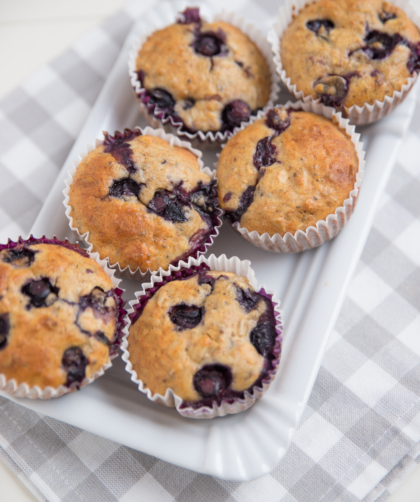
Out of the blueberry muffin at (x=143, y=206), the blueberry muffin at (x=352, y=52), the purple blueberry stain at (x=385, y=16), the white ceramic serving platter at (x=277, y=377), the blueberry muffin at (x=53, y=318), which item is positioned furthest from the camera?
the purple blueberry stain at (x=385, y=16)

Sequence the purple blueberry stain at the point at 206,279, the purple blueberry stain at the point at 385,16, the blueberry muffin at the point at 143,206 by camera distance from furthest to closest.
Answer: the purple blueberry stain at the point at 385,16, the blueberry muffin at the point at 143,206, the purple blueberry stain at the point at 206,279

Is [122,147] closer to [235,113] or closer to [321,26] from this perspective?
[235,113]

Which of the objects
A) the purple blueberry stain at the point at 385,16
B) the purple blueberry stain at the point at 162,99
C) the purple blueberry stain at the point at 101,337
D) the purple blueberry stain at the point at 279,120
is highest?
the purple blueberry stain at the point at 385,16

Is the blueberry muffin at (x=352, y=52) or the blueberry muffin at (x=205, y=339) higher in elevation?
the blueberry muffin at (x=352, y=52)

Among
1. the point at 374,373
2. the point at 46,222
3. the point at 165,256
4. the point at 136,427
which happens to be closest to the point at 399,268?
the point at 374,373

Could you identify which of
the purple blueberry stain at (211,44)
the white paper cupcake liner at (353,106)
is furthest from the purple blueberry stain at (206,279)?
A: the purple blueberry stain at (211,44)

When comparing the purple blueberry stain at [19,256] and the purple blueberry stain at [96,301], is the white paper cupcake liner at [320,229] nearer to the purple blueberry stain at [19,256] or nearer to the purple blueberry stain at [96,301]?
the purple blueberry stain at [96,301]

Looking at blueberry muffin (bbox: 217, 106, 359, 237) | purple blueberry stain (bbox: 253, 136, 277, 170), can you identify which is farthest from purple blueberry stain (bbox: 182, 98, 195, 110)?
purple blueberry stain (bbox: 253, 136, 277, 170)
